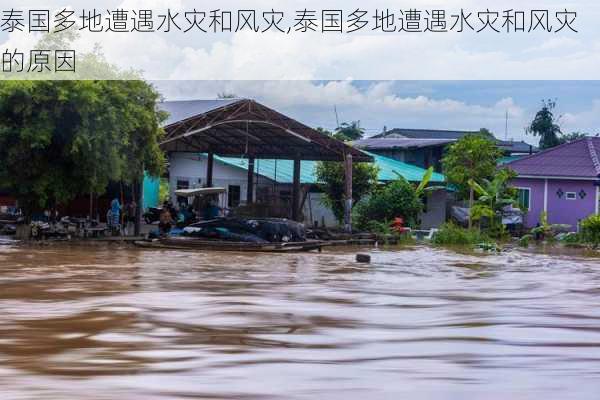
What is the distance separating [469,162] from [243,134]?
29.4 ft

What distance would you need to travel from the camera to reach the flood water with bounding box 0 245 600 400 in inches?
296

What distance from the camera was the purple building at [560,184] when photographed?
128ft

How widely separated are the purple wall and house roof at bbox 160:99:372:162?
1020 cm

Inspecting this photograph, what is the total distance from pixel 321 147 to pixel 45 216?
9.11 metres

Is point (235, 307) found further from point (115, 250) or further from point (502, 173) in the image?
point (502, 173)

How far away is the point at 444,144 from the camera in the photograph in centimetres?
4550

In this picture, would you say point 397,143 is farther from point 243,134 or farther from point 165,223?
point 165,223

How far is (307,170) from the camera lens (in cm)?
4081

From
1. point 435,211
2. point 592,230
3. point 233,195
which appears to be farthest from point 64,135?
point 435,211

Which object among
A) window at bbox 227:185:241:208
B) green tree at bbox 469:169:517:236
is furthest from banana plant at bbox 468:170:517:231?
window at bbox 227:185:241:208

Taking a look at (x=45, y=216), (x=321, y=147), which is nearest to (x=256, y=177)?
(x=321, y=147)

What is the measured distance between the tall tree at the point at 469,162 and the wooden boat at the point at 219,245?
1291 centimetres

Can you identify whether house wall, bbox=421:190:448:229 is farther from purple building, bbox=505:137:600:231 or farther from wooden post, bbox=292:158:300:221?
wooden post, bbox=292:158:300:221

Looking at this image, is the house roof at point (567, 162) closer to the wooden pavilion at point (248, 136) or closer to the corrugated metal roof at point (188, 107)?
the wooden pavilion at point (248, 136)
